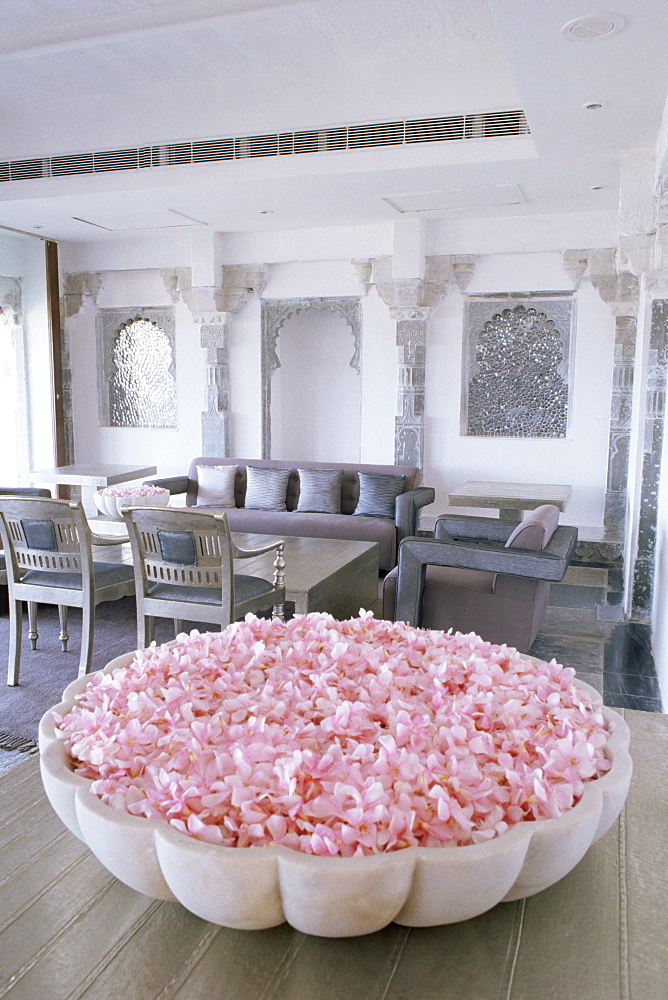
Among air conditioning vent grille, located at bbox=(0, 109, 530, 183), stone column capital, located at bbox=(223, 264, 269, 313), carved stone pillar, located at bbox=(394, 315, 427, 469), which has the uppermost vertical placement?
air conditioning vent grille, located at bbox=(0, 109, 530, 183)

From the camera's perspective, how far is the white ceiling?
394cm

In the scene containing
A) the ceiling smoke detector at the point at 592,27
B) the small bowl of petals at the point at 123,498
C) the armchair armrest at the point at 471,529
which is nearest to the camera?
the ceiling smoke detector at the point at 592,27

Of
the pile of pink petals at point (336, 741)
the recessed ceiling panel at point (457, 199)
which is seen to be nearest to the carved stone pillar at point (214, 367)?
the recessed ceiling panel at point (457, 199)

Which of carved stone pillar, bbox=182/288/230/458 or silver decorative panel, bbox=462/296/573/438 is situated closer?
silver decorative panel, bbox=462/296/573/438

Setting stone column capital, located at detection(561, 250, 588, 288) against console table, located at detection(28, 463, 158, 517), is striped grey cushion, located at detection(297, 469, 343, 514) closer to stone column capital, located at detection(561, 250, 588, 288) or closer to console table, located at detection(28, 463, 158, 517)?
console table, located at detection(28, 463, 158, 517)

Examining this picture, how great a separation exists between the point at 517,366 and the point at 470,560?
4006mm

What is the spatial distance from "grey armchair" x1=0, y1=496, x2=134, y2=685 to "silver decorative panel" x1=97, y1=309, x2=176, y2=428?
481cm

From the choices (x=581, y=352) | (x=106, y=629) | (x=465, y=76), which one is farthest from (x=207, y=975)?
(x=581, y=352)

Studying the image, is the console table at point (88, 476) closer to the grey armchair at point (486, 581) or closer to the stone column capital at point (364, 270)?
the stone column capital at point (364, 270)

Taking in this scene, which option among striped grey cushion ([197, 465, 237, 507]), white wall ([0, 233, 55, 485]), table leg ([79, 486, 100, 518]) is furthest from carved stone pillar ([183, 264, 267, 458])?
table leg ([79, 486, 100, 518])

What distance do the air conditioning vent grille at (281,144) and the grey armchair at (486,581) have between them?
2.53 meters

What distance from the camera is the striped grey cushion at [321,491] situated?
6410mm

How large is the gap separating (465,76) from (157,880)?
5.18 metres

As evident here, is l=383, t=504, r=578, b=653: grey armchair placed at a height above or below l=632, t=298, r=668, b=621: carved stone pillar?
below
